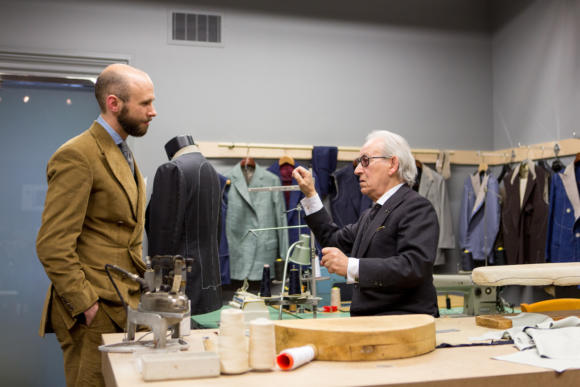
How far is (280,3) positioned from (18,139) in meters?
2.55

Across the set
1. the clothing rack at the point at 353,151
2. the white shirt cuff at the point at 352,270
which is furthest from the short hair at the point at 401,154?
the clothing rack at the point at 353,151

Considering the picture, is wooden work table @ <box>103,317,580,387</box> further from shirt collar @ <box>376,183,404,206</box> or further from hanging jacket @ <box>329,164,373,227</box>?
hanging jacket @ <box>329,164,373,227</box>

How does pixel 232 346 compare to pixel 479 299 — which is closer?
pixel 232 346

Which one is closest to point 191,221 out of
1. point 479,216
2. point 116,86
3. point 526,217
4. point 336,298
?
point 116,86

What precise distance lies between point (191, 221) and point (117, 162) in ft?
2.69

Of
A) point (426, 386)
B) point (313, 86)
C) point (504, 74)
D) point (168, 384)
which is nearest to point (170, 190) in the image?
point (168, 384)

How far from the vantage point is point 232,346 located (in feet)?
5.01

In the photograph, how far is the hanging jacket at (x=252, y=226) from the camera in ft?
15.8

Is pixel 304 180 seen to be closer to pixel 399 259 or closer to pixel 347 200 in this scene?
pixel 399 259

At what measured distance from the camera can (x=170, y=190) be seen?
305cm

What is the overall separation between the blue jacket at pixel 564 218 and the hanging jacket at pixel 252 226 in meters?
2.12

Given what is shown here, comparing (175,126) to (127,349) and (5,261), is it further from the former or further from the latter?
(127,349)

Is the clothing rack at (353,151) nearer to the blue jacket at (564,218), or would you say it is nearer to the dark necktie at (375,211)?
the blue jacket at (564,218)

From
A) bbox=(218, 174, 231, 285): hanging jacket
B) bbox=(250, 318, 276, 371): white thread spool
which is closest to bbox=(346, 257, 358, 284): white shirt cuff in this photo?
bbox=(250, 318, 276, 371): white thread spool
